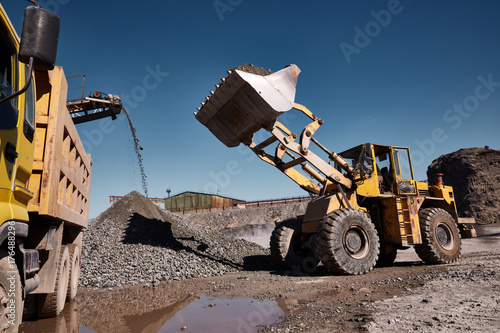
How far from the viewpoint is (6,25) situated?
7.80 ft

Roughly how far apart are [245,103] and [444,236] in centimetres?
695

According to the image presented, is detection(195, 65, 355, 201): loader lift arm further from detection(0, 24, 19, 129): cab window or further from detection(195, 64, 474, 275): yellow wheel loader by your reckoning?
detection(0, 24, 19, 129): cab window

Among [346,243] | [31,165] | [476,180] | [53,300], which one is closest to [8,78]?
[31,165]

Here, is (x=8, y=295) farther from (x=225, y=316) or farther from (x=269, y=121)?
(x=269, y=121)

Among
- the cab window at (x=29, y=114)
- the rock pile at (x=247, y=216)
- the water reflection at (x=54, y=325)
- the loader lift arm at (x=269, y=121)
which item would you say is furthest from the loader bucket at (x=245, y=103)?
the rock pile at (x=247, y=216)

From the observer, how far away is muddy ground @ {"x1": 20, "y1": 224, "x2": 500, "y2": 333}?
3.29 m

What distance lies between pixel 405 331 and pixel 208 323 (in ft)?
7.64

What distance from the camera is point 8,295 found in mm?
2062

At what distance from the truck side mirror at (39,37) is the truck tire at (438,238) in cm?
921

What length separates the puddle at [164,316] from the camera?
3.81 meters

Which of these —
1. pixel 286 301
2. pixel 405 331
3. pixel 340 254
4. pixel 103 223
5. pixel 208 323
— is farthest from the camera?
pixel 103 223

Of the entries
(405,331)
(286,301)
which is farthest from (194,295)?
(405,331)

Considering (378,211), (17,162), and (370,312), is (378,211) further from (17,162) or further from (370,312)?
(17,162)

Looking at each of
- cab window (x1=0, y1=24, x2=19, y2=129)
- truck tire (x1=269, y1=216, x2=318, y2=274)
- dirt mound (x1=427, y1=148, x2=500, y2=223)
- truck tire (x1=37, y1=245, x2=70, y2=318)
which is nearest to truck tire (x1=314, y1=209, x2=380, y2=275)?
truck tire (x1=269, y1=216, x2=318, y2=274)
